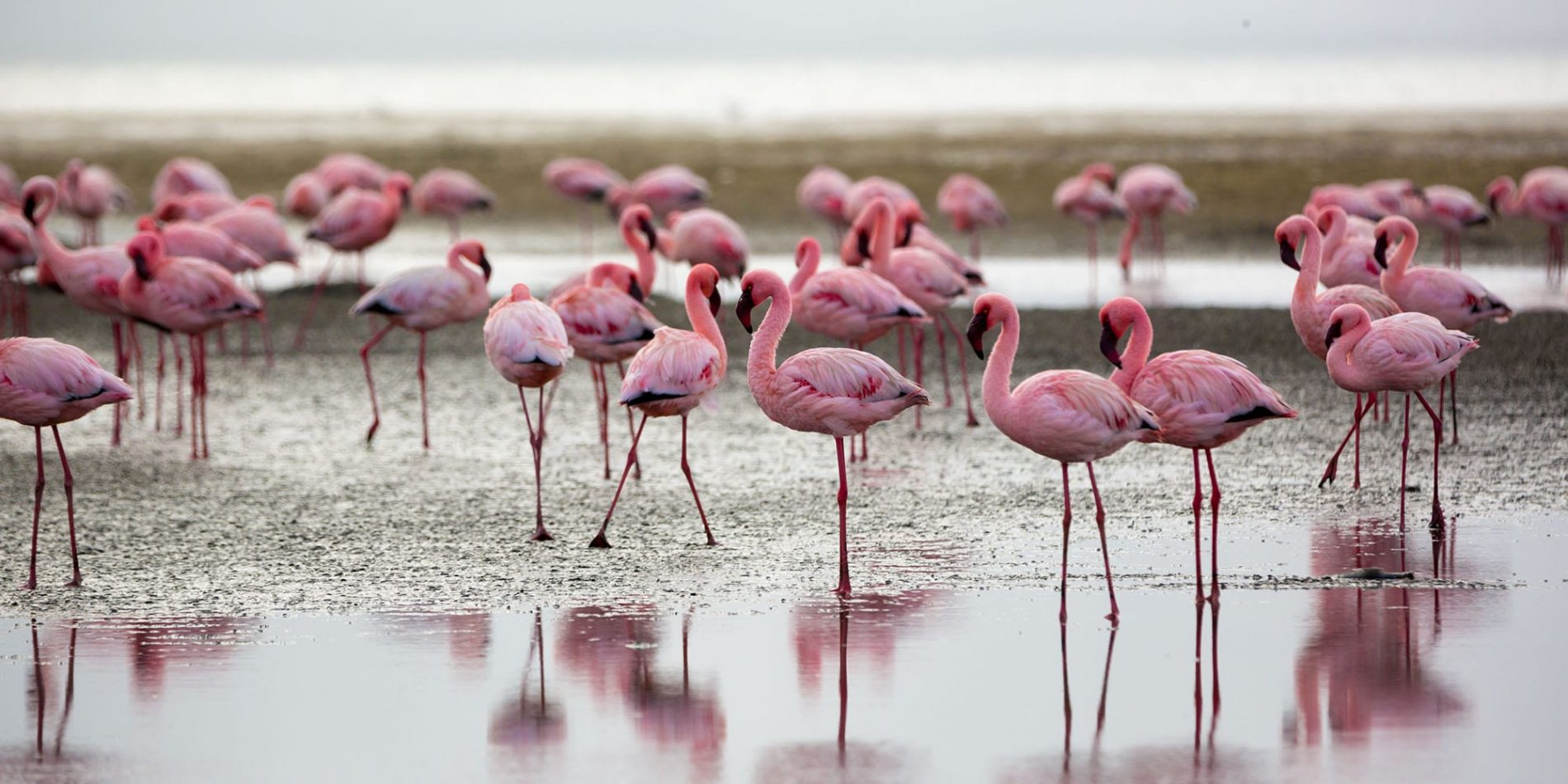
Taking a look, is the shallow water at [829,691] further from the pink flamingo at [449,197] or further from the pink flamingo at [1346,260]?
the pink flamingo at [449,197]

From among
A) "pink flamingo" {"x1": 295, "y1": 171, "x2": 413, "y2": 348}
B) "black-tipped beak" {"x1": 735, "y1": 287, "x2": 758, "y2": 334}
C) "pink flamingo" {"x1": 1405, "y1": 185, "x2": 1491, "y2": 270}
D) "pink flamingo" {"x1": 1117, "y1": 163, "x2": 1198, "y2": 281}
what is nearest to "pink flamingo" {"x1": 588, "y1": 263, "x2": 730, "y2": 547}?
"black-tipped beak" {"x1": 735, "y1": 287, "x2": 758, "y2": 334}

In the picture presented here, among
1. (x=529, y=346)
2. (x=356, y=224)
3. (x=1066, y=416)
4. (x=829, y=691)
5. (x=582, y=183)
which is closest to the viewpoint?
(x=829, y=691)

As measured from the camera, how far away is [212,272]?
392 inches

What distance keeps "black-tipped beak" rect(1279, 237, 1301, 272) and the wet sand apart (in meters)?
1.08

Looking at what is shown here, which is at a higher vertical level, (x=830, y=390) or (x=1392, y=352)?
(x=1392, y=352)

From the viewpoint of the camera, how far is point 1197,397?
6.59 metres

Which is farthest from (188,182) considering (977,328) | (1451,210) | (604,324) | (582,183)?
(977,328)

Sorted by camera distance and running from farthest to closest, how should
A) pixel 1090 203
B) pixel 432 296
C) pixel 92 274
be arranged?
pixel 1090 203 < pixel 92 274 < pixel 432 296

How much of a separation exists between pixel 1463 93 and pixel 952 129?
4086 centimetres

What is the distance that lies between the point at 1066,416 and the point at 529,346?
2.91 m

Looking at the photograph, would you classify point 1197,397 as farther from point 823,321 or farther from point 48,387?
point 48,387

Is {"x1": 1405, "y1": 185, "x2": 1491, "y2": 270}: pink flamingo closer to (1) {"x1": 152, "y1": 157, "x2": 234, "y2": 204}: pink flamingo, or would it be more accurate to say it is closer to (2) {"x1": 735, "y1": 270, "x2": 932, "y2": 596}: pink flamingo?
(2) {"x1": 735, "y1": 270, "x2": 932, "y2": 596}: pink flamingo

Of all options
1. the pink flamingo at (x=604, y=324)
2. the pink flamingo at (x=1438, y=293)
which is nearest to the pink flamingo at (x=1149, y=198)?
the pink flamingo at (x=1438, y=293)

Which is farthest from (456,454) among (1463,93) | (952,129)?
(1463,93)
